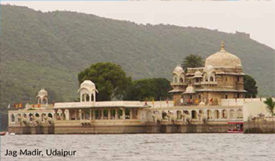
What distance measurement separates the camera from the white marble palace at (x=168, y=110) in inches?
4520

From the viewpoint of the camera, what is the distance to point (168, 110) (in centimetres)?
11869

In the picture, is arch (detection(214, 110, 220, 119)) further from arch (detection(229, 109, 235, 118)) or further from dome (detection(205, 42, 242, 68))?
dome (detection(205, 42, 242, 68))

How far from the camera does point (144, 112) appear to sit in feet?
395

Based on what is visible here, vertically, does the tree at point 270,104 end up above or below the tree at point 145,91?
below

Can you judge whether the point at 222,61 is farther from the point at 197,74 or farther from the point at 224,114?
the point at 224,114

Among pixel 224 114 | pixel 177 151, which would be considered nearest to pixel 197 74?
pixel 224 114

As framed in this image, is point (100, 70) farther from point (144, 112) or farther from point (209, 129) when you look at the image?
point (209, 129)

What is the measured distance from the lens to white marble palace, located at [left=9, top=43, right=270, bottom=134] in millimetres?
114812

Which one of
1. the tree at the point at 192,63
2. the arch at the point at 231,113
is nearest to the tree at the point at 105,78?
the tree at the point at 192,63

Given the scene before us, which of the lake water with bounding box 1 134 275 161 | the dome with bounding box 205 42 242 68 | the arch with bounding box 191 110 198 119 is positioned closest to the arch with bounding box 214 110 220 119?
the arch with bounding box 191 110 198 119

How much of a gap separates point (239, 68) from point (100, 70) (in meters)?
21.4

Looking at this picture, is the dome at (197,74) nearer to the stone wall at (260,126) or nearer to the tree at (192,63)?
the tree at (192,63)

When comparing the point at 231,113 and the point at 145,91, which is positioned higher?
the point at 145,91

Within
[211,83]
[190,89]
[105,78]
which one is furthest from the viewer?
[105,78]
